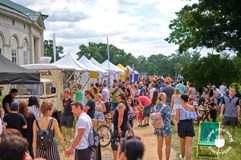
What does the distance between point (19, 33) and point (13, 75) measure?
100 ft

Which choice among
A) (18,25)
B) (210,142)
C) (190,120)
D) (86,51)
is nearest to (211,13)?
(210,142)

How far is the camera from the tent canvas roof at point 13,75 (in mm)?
9654

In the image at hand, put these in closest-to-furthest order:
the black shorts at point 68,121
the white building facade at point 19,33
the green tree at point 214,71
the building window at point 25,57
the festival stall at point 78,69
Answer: the black shorts at point 68,121 → the festival stall at point 78,69 → the green tree at point 214,71 → the white building facade at point 19,33 → the building window at point 25,57

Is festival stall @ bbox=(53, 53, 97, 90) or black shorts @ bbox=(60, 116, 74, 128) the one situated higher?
festival stall @ bbox=(53, 53, 97, 90)

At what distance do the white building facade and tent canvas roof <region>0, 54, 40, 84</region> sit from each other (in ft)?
82.5

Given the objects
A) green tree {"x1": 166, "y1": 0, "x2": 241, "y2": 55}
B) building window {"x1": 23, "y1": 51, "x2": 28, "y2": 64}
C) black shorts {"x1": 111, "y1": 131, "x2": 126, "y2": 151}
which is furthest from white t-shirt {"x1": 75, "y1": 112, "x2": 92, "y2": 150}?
building window {"x1": 23, "y1": 51, "x2": 28, "y2": 64}

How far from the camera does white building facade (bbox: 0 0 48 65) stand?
3506 cm

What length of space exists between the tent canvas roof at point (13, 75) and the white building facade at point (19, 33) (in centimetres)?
2515

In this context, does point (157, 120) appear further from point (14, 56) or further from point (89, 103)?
point (14, 56)

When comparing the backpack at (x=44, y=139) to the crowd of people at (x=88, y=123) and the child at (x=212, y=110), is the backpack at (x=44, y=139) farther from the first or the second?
the child at (x=212, y=110)

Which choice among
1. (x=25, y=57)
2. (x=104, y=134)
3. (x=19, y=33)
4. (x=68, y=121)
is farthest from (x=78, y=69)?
(x=25, y=57)

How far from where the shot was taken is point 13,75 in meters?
9.94

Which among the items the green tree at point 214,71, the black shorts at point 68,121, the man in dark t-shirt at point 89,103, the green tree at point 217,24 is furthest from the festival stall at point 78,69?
the man in dark t-shirt at point 89,103

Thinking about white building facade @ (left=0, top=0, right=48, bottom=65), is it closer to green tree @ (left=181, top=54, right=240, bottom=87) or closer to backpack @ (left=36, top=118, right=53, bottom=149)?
green tree @ (left=181, top=54, right=240, bottom=87)
